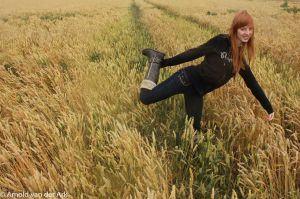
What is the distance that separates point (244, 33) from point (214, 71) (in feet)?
1.36

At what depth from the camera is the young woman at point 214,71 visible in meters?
3.31

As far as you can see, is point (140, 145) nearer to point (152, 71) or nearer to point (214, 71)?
point (214, 71)

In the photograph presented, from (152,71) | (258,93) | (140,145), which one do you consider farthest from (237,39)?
(140,145)

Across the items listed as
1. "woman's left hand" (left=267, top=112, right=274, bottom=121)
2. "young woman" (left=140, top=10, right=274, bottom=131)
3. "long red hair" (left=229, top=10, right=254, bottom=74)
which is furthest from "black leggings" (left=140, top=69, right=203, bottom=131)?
"woman's left hand" (left=267, top=112, right=274, bottom=121)

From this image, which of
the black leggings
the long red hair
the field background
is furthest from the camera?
the black leggings

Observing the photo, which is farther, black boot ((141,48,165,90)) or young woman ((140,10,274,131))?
black boot ((141,48,165,90))

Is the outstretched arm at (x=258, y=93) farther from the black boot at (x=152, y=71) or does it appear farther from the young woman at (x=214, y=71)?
the black boot at (x=152, y=71)

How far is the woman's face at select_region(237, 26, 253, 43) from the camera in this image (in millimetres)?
3266

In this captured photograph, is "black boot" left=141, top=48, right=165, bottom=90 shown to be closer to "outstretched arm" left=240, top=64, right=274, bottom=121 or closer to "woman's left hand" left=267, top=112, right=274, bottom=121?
"outstretched arm" left=240, top=64, right=274, bottom=121

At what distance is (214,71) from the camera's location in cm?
338

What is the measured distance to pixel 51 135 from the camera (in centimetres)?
289

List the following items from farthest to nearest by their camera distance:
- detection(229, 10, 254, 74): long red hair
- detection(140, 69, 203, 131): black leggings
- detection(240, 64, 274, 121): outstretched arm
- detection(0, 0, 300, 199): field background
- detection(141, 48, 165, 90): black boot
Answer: detection(141, 48, 165, 90): black boot, detection(140, 69, 203, 131): black leggings, detection(240, 64, 274, 121): outstretched arm, detection(229, 10, 254, 74): long red hair, detection(0, 0, 300, 199): field background

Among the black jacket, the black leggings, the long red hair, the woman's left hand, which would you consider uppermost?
the long red hair

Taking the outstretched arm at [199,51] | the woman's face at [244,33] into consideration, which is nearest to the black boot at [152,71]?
the outstretched arm at [199,51]
